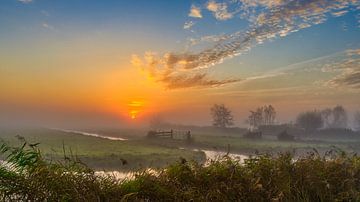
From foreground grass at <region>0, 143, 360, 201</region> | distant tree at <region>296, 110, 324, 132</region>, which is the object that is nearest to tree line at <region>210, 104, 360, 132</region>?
distant tree at <region>296, 110, 324, 132</region>

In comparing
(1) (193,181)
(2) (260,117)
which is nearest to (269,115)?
(2) (260,117)

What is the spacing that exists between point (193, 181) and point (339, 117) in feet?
484

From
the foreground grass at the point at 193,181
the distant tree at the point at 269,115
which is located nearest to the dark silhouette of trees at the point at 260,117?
the distant tree at the point at 269,115

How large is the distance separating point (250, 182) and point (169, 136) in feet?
204

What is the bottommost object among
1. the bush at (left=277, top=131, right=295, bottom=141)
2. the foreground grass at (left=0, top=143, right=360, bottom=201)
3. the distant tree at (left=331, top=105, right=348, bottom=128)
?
the bush at (left=277, top=131, right=295, bottom=141)

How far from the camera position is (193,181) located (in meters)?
5.20

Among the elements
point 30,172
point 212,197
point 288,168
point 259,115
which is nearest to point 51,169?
point 30,172

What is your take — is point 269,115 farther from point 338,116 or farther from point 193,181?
point 193,181

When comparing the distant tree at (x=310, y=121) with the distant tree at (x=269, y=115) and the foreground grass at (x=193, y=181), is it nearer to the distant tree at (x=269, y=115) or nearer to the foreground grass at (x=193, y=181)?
the distant tree at (x=269, y=115)

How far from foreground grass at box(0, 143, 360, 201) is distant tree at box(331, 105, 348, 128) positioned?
143272mm

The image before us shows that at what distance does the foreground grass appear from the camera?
438 centimetres

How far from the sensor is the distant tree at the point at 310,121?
10425cm

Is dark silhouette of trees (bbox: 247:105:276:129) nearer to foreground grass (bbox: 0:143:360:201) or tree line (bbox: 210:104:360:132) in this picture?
tree line (bbox: 210:104:360:132)

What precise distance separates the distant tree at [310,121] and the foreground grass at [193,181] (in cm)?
10414
